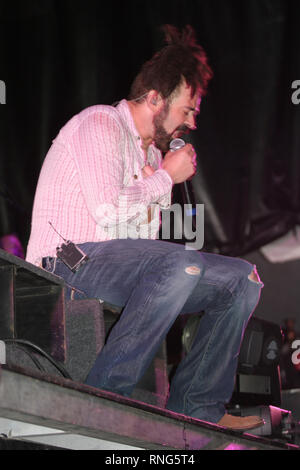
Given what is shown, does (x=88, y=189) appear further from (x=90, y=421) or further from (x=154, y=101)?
(x=90, y=421)

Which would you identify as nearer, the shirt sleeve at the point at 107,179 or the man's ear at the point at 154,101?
the shirt sleeve at the point at 107,179

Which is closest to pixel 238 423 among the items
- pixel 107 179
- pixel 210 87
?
pixel 107 179

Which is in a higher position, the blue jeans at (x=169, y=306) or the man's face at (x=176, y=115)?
the man's face at (x=176, y=115)

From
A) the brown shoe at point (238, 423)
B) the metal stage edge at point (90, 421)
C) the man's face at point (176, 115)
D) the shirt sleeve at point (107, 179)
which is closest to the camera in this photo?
the metal stage edge at point (90, 421)

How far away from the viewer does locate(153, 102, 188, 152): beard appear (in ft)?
6.31

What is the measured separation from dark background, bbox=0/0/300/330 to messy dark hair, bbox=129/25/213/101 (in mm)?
1034

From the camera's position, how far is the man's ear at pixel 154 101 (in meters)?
1.94

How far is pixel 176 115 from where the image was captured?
6.31 ft

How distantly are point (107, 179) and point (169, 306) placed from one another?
15.4 inches

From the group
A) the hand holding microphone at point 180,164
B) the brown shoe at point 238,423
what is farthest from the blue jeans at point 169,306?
the hand holding microphone at point 180,164

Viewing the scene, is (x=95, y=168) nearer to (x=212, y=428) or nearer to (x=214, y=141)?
(x=212, y=428)

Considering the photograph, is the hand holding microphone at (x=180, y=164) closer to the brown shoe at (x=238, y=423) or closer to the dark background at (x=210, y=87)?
the brown shoe at (x=238, y=423)
